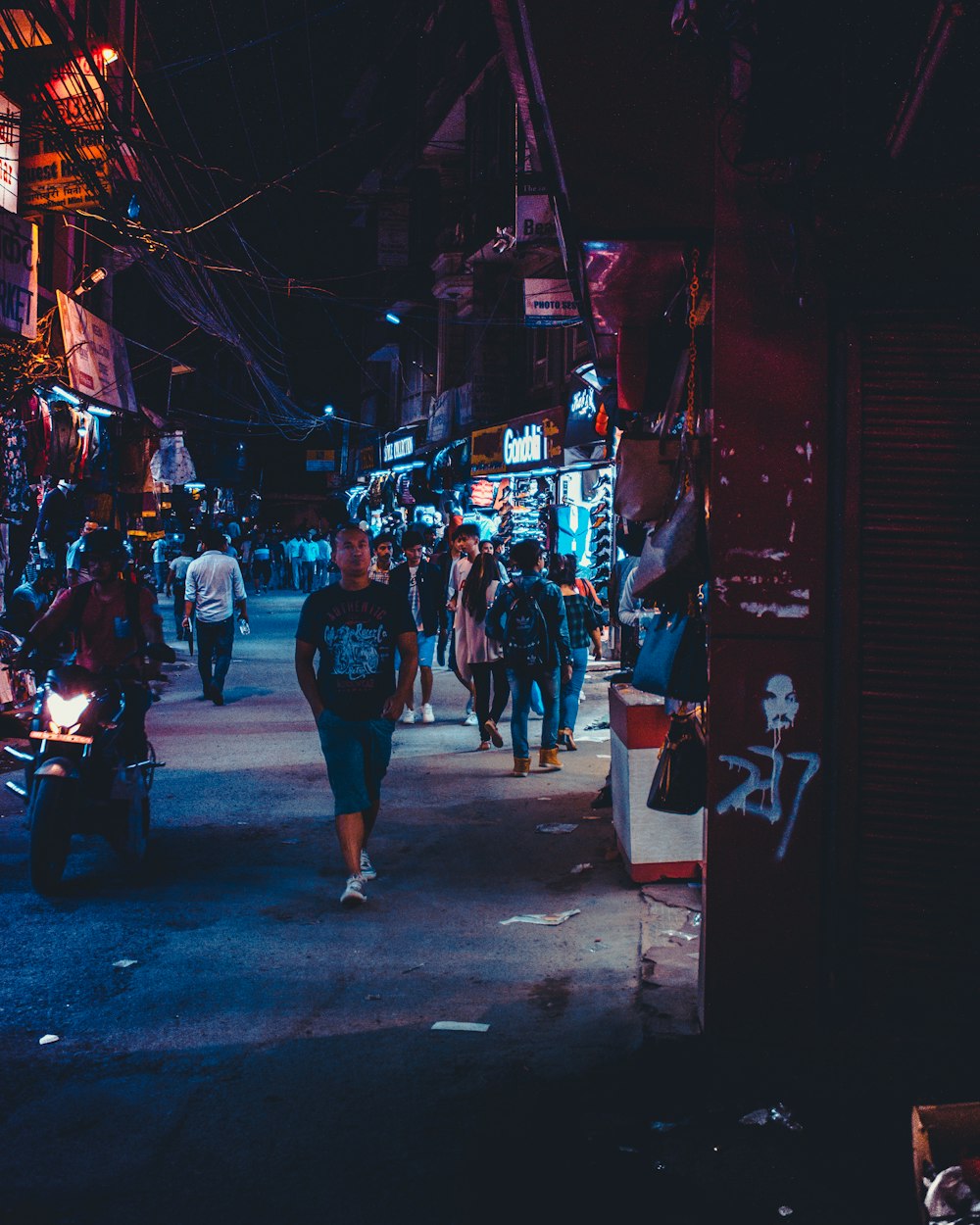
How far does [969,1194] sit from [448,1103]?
2.02 metres

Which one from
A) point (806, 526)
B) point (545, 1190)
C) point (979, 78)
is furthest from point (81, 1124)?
point (979, 78)

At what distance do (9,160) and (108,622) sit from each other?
21.7 ft

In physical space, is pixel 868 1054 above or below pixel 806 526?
below

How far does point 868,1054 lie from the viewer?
4.54 meters

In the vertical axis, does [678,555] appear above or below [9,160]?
below

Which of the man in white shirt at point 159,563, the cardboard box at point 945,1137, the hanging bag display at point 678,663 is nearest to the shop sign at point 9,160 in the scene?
the hanging bag display at point 678,663

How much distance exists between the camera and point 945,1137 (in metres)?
2.77

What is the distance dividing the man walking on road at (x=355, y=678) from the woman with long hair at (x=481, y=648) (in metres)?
4.82

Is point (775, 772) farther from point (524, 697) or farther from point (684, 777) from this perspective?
point (524, 697)

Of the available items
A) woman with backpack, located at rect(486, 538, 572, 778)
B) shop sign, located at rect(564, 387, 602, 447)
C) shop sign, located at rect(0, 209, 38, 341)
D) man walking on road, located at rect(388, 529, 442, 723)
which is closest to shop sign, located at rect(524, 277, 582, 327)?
shop sign, located at rect(564, 387, 602, 447)

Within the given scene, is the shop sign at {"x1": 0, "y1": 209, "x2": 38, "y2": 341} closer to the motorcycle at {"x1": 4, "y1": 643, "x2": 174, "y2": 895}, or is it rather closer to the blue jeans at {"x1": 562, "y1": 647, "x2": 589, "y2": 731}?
the motorcycle at {"x1": 4, "y1": 643, "x2": 174, "y2": 895}

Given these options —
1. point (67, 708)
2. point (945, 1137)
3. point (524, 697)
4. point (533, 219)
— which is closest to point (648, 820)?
point (524, 697)

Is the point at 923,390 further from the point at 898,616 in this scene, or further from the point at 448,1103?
the point at 448,1103

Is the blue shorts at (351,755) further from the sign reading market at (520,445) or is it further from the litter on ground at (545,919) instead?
the sign reading market at (520,445)
